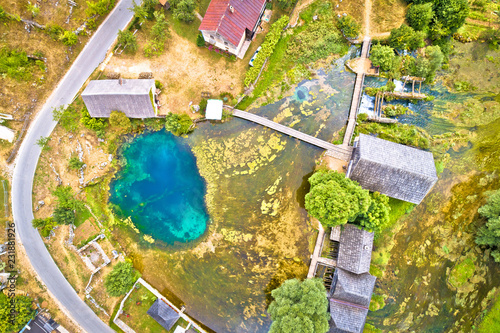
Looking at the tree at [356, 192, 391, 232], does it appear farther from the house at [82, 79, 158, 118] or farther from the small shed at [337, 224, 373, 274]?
the house at [82, 79, 158, 118]

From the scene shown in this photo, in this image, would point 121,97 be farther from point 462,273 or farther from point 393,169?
point 462,273

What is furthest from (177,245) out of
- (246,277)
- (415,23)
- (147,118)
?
(415,23)

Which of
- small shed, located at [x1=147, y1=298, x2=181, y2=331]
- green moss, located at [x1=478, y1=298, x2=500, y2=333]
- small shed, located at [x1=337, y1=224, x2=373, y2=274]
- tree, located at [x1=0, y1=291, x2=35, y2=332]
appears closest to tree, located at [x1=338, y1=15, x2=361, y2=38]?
small shed, located at [x1=337, y1=224, x2=373, y2=274]

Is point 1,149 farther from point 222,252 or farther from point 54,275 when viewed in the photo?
point 222,252

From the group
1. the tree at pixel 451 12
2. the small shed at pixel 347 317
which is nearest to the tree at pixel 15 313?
the small shed at pixel 347 317

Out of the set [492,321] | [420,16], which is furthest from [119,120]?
[492,321]

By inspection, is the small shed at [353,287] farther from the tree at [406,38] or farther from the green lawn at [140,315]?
the tree at [406,38]
